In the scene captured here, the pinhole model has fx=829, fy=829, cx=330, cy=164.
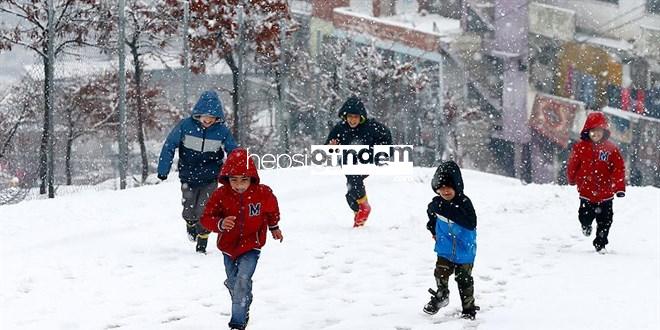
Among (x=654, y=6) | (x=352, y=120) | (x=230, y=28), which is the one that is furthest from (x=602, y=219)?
(x=654, y=6)

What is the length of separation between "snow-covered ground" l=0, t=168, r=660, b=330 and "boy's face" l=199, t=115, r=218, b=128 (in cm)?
141

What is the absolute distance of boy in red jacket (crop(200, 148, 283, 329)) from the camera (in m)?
5.82

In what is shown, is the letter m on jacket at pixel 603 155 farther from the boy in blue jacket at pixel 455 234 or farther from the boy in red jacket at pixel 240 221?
the boy in red jacket at pixel 240 221

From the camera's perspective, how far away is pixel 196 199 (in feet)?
29.0

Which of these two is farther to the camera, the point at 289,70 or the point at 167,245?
the point at 289,70

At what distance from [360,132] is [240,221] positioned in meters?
4.66

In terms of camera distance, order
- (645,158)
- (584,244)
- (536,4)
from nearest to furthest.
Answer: (584,244), (645,158), (536,4)

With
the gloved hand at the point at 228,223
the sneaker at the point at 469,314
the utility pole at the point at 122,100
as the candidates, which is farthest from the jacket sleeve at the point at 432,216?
the utility pole at the point at 122,100

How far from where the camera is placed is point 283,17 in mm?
24750

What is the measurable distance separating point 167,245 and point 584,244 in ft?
16.6

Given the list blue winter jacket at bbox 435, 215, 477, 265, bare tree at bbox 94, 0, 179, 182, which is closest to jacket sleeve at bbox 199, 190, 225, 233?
blue winter jacket at bbox 435, 215, 477, 265

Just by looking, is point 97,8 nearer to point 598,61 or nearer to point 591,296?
point 591,296

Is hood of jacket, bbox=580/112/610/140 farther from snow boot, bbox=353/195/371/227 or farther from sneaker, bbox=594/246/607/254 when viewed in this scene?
snow boot, bbox=353/195/371/227

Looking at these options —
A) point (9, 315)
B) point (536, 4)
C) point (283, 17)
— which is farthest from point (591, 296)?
point (536, 4)
